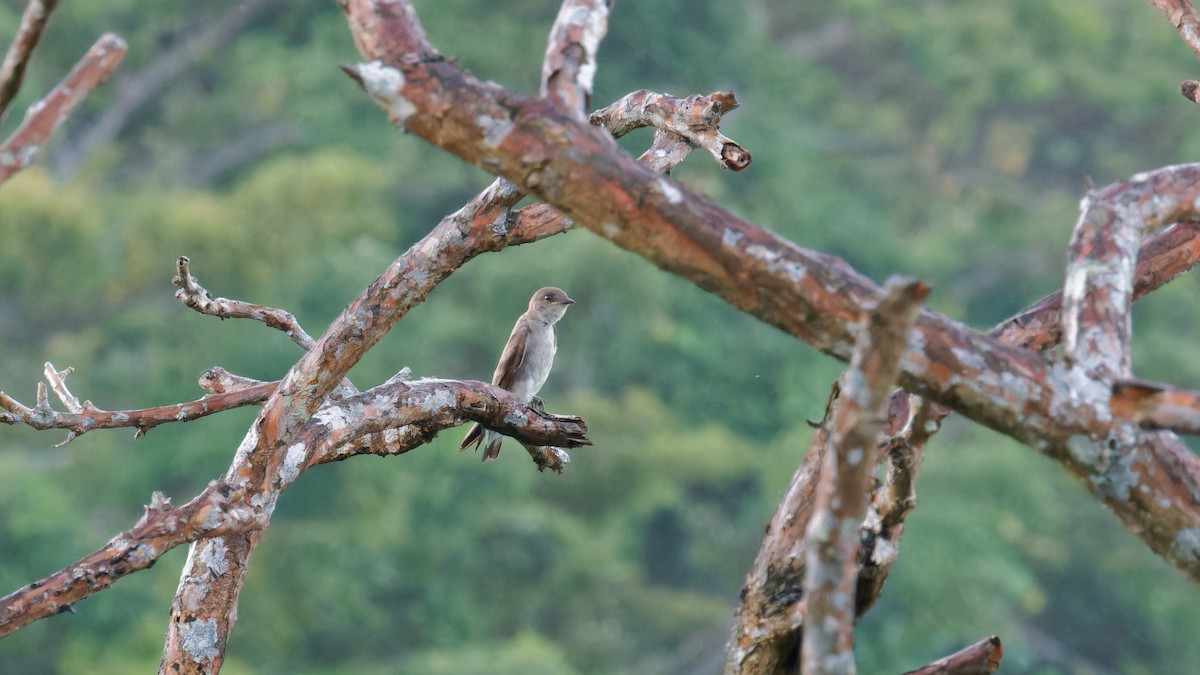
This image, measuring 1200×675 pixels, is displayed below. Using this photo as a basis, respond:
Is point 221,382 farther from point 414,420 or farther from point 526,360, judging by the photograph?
point 526,360

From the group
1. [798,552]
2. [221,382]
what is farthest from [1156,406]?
[221,382]

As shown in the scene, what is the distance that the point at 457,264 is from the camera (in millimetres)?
5121

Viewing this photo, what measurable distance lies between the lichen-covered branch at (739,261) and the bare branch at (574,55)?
0.07m

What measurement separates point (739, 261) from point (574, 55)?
1.65ft

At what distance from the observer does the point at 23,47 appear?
9.38 feet

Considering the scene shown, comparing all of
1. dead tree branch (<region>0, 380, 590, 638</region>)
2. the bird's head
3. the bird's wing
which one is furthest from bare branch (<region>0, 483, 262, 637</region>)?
the bird's head

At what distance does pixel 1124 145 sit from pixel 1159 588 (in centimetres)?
1133

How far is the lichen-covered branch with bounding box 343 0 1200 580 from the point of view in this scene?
327cm

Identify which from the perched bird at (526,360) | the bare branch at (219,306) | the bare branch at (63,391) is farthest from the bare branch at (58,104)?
the perched bird at (526,360)

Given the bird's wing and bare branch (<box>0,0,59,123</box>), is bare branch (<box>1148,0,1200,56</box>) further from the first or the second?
the bird's wing

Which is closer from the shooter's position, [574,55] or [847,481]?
[847,481]

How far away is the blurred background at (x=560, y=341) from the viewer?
24750 mm

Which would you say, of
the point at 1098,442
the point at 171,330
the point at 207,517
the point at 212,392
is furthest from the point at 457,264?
the point at 171,330

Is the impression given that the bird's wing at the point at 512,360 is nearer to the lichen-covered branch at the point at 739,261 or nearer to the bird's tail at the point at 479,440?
the bird's tail at the point at 479,440
